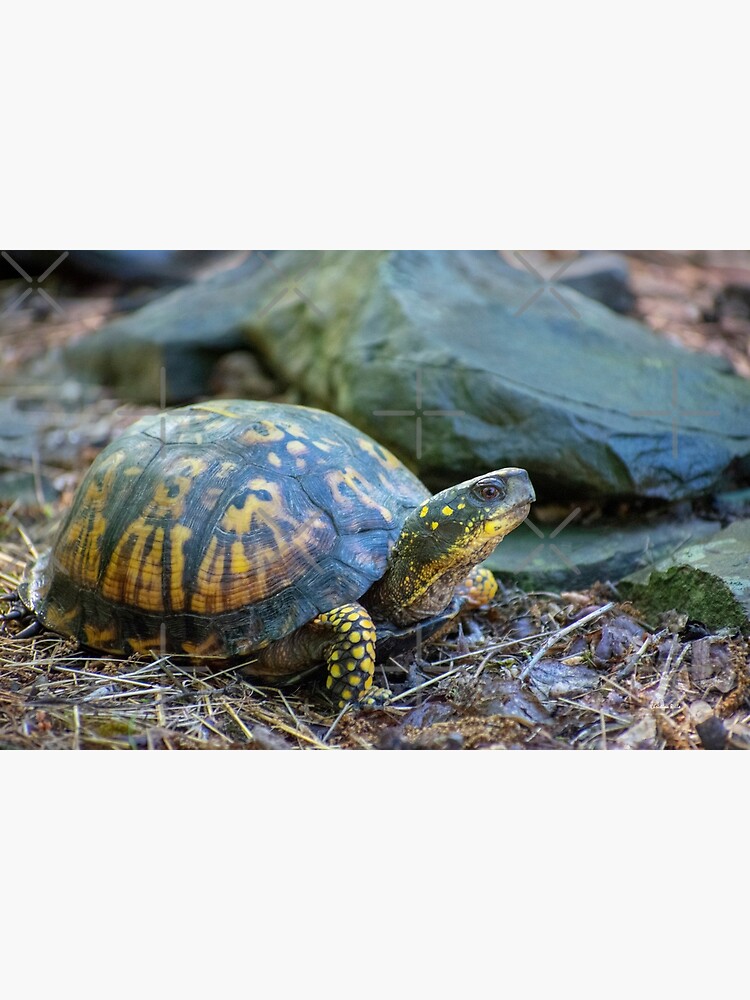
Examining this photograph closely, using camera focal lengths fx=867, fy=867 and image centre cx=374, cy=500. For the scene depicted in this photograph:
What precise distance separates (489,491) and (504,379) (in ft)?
3.70

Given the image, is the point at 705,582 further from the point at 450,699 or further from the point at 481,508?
the point at 450,699

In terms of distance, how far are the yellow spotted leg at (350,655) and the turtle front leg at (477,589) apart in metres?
0.64

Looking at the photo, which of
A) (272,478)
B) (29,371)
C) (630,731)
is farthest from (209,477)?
(29,371)

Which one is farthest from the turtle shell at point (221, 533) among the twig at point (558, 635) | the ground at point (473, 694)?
the twig at point (558, 635)

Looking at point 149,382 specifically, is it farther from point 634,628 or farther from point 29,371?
point 634,628

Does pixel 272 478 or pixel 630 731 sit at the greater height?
pixel 272 478

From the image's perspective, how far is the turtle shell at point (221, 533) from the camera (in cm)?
278

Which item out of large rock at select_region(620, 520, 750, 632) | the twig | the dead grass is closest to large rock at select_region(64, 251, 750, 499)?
large rock at select_region(620, 520, 750, 632)

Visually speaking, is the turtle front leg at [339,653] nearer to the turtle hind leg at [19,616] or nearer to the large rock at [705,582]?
the turtle hind leg at [19,616]

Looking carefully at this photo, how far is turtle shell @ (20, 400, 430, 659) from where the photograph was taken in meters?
2.78

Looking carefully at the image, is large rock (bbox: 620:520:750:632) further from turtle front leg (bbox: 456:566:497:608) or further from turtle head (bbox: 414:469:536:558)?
turtle head (bbox: 414:469:536:558)

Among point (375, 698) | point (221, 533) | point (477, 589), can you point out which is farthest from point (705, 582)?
point (221, 533)

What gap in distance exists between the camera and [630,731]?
240 cm

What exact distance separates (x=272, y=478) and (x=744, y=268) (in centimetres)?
242
